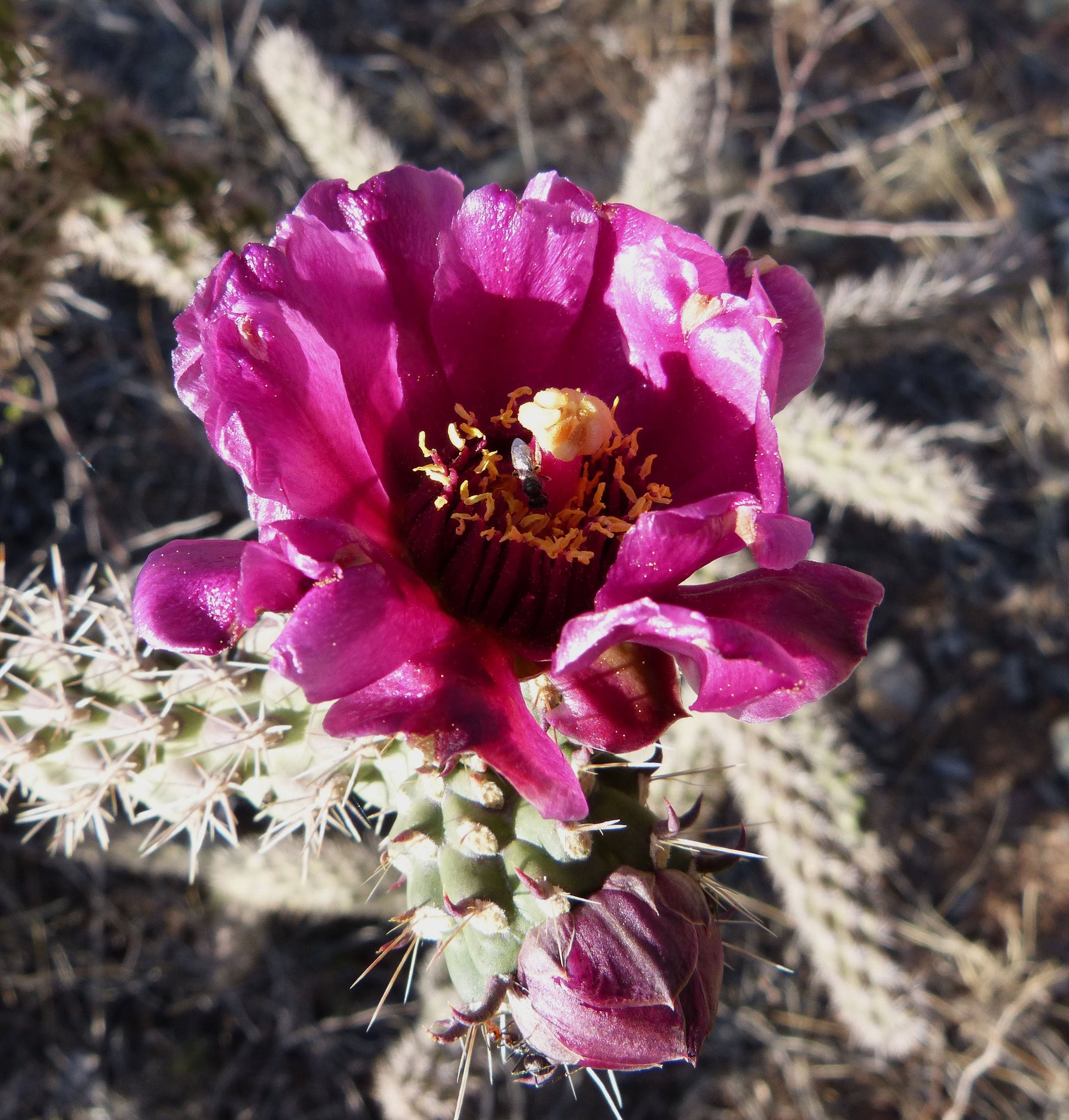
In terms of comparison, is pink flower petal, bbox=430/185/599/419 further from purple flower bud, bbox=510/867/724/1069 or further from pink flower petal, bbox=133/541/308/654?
purple flower bud, bbox=510/867/724/1069

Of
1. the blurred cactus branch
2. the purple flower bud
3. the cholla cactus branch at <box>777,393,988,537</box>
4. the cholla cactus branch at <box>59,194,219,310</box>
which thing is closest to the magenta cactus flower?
the purple flower bud

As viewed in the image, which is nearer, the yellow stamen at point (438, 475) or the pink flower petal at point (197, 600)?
the pink flower petal at point (197, 600)

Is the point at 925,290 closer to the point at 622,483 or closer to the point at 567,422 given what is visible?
the point at 622,483

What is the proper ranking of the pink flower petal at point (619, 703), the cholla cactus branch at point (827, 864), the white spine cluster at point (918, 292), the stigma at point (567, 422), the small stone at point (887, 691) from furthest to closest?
the small stone at point (887, 691)
the white spine cluster at point (918, 292)
the cholla cactus branch at point (827, 864)
the stigma at point (567, 422)
the pink flower petal at point (619, 703)

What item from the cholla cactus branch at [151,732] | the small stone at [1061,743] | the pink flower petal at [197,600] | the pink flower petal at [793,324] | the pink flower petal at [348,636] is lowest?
the small stone at [1061,743]

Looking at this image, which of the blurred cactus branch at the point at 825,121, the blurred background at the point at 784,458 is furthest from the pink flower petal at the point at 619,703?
the blurred cactus branch at the point at 825,121

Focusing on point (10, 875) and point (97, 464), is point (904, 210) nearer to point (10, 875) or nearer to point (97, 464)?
point (97, 464)

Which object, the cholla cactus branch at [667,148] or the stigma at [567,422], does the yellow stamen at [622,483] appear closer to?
the stigma at [567,422]

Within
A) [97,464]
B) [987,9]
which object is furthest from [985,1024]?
[987,9]
